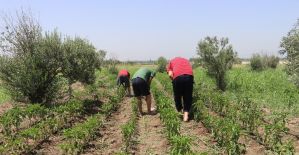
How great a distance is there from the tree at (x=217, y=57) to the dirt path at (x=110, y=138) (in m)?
9.70

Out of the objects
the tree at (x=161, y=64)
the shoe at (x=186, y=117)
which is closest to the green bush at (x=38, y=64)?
the shoe at (x=186, y=117)

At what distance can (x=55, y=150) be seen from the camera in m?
8.54

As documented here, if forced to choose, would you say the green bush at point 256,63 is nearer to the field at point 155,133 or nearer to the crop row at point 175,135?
the field at point 155,133

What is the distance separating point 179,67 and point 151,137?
251cm

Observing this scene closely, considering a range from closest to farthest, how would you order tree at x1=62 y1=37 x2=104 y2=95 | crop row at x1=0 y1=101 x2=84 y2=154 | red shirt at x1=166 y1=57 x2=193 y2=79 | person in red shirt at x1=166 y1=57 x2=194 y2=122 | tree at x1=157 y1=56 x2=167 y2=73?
crop row at x1=0 y1=101 x2=84 y2=154, person in red shirt at x1=166 y1=57 x2=194 y2=122, red shirt at x1=166 y1=57 x2=193 y2=79, tree at x1=62 y1=37 x2=104 y2=95, tree at x1=157 y1=56 x2=167 y2=73

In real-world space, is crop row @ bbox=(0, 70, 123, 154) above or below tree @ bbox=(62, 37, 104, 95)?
below

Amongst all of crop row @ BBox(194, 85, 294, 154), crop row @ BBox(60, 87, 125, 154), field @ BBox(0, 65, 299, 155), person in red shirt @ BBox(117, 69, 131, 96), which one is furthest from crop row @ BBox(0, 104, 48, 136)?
person in red shirt @ BBox(117, 69, 131, 96)

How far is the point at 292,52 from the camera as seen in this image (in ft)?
37.8

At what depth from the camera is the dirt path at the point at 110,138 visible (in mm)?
8391

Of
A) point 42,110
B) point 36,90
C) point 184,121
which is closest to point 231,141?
point 184,121

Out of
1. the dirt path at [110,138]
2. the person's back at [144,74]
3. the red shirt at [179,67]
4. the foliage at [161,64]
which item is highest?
the foliage at [161,64]

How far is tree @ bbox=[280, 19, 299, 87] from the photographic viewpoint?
1097 centimetres

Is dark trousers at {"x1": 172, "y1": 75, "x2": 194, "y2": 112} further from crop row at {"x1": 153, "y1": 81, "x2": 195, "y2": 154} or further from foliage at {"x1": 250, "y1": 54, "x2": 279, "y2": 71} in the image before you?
foliage at {"x1": 250, "y1": 54, "x2": 279, "y2": 71}

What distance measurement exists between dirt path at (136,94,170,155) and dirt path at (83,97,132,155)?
0.47m
